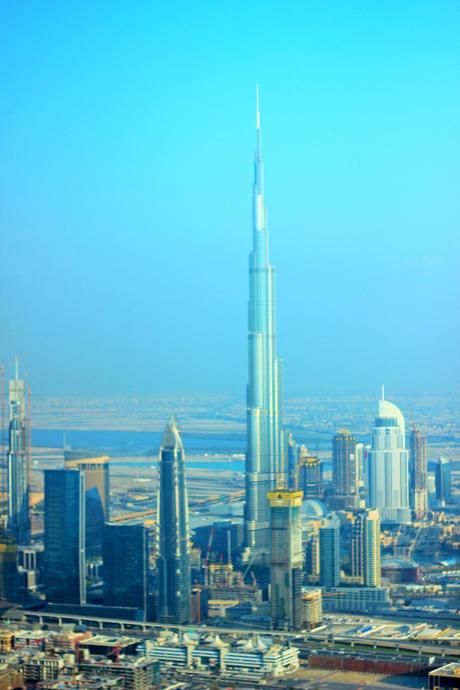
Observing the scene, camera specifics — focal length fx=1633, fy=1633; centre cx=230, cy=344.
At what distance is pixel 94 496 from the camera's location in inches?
646

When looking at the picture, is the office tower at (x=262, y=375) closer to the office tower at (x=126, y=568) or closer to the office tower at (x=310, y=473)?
the office tower at (x=310, y=473)

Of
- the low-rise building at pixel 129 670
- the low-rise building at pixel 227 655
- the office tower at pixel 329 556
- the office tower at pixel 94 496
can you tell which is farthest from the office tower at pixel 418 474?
the low-rise building at pixel 129 670

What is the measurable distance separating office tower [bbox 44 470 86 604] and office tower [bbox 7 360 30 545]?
353 mm

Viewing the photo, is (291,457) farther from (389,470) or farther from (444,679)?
(444,679)

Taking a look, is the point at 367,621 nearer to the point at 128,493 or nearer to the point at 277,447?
the point at 128,493

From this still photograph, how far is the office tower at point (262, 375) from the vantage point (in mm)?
18719

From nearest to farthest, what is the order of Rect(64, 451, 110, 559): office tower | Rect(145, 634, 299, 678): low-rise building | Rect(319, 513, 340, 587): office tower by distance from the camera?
Rect(145, 634, 299, 678): low-rise building → Rect(64, 451, 110, 559): office tower → Rect(319, 513, 340, 587): office tower

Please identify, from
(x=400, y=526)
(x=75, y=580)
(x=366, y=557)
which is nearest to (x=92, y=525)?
(x=75, y=580)

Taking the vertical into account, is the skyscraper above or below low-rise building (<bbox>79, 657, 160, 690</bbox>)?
above

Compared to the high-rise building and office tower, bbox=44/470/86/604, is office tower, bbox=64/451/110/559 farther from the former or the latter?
the high-rise building

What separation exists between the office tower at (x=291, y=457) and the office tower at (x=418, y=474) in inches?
54.3

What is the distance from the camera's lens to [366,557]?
16.5m

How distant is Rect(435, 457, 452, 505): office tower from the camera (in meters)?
19.4

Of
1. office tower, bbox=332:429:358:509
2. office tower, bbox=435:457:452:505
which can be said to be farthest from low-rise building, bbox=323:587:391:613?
office tower, bbox=435:457:452:505
